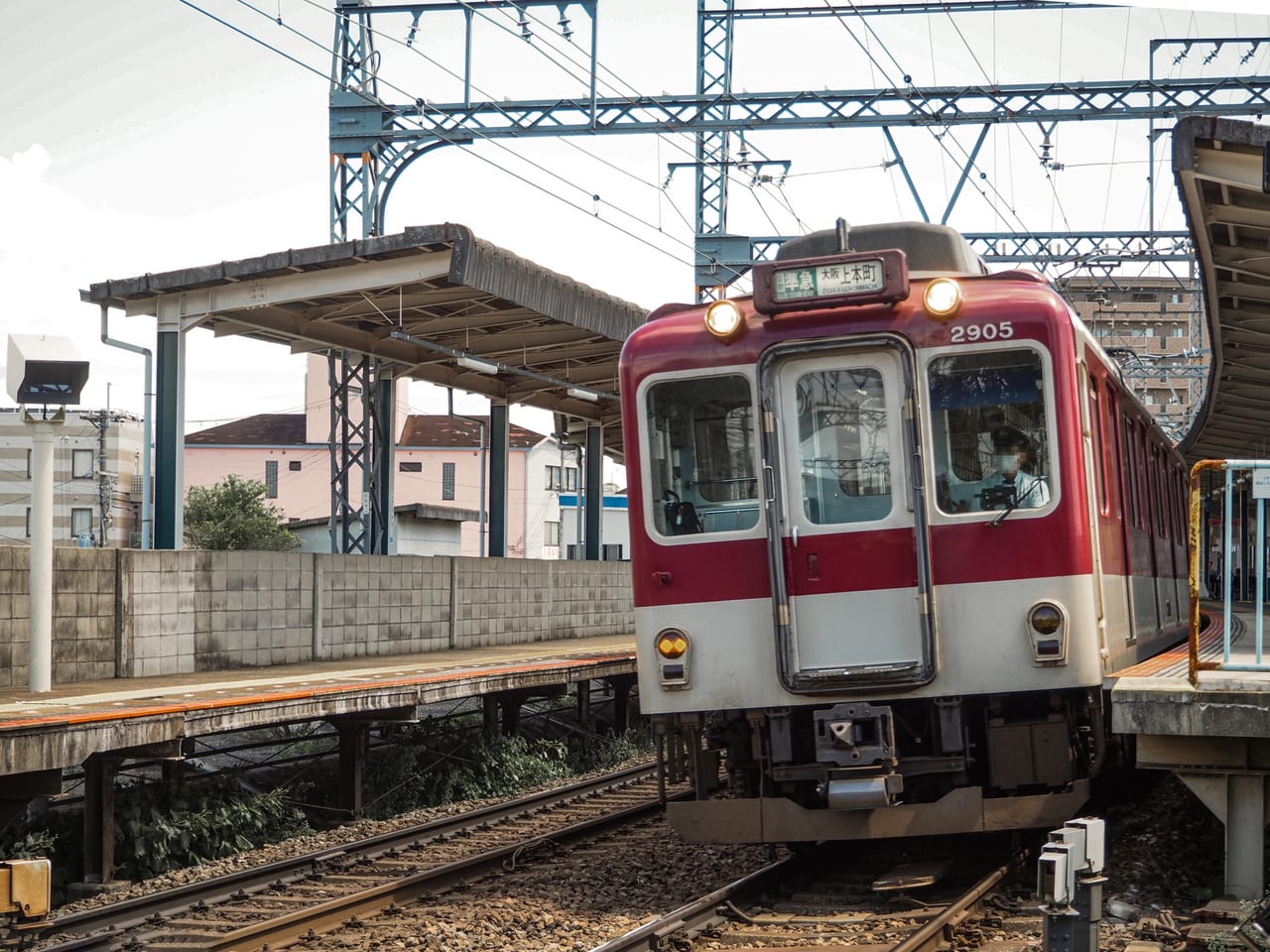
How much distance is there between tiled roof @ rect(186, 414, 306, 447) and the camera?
65562 mm

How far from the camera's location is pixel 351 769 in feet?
41.1

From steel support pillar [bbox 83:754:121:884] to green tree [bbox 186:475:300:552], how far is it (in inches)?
1581

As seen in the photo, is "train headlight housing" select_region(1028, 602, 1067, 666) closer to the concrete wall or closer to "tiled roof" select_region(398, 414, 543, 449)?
the concrete wall

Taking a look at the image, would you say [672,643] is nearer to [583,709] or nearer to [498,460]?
[583,709]

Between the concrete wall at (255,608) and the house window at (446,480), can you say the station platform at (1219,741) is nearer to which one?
the concrete wall at (255,608)

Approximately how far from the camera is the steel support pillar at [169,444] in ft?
49.6

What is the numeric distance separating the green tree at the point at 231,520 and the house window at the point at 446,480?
12146 mm

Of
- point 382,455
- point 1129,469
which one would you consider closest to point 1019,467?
point 1129,469

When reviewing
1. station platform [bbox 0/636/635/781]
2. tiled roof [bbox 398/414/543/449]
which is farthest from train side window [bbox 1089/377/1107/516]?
tiled roof [bbox 398/414/543/449]

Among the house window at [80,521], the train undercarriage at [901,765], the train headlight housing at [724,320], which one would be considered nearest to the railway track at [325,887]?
the train undercarriage at [901,765]

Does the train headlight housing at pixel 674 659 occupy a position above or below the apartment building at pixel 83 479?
below

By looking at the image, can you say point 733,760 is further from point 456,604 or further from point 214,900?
point 456,604

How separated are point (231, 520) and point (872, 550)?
152 feet

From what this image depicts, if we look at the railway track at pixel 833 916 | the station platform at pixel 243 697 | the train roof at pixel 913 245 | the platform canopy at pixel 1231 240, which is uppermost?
the platform canopy at pixel 1231 240
